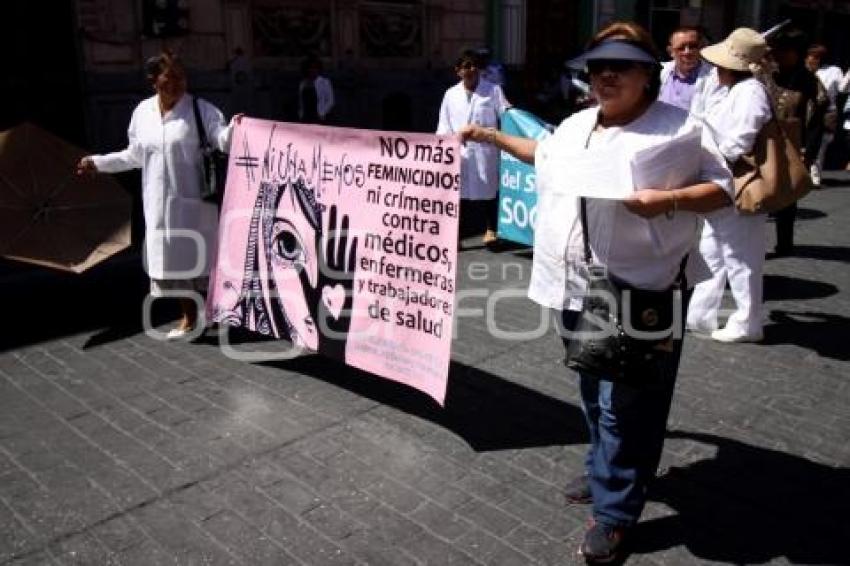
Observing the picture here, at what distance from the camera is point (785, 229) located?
7.30m

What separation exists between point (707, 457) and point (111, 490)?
2.66 m

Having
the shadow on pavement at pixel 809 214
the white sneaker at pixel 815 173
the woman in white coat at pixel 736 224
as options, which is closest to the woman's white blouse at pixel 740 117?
the woman in white coat at pixel 736 224

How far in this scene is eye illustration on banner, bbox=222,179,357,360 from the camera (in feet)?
13.5

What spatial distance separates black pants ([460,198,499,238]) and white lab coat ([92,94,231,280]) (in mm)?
2747

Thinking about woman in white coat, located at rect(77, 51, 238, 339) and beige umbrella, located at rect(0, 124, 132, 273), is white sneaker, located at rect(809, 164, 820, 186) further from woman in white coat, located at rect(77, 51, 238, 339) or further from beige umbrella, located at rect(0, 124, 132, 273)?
beige umbrella, located at rect(0, 124, 132, 273)

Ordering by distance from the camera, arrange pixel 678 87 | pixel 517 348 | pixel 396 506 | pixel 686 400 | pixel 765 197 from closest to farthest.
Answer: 1. pixel 396 506
2. pixel 686 400
3. pixel 765 197
4. pixel 517 348
5. pixel 678 87

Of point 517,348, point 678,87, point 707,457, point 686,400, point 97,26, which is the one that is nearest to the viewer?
point 707,457

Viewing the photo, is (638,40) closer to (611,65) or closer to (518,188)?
(611,65)

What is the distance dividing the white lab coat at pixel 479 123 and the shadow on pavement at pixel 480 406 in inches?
136

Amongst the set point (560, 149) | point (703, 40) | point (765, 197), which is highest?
point (703, 40)

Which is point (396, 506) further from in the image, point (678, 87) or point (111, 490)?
point (678, 87)

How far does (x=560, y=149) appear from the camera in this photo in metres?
2.79

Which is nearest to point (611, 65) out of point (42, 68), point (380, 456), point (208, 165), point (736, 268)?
→ point (380, 456)

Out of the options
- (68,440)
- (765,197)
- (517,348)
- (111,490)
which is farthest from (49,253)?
(765,197)
